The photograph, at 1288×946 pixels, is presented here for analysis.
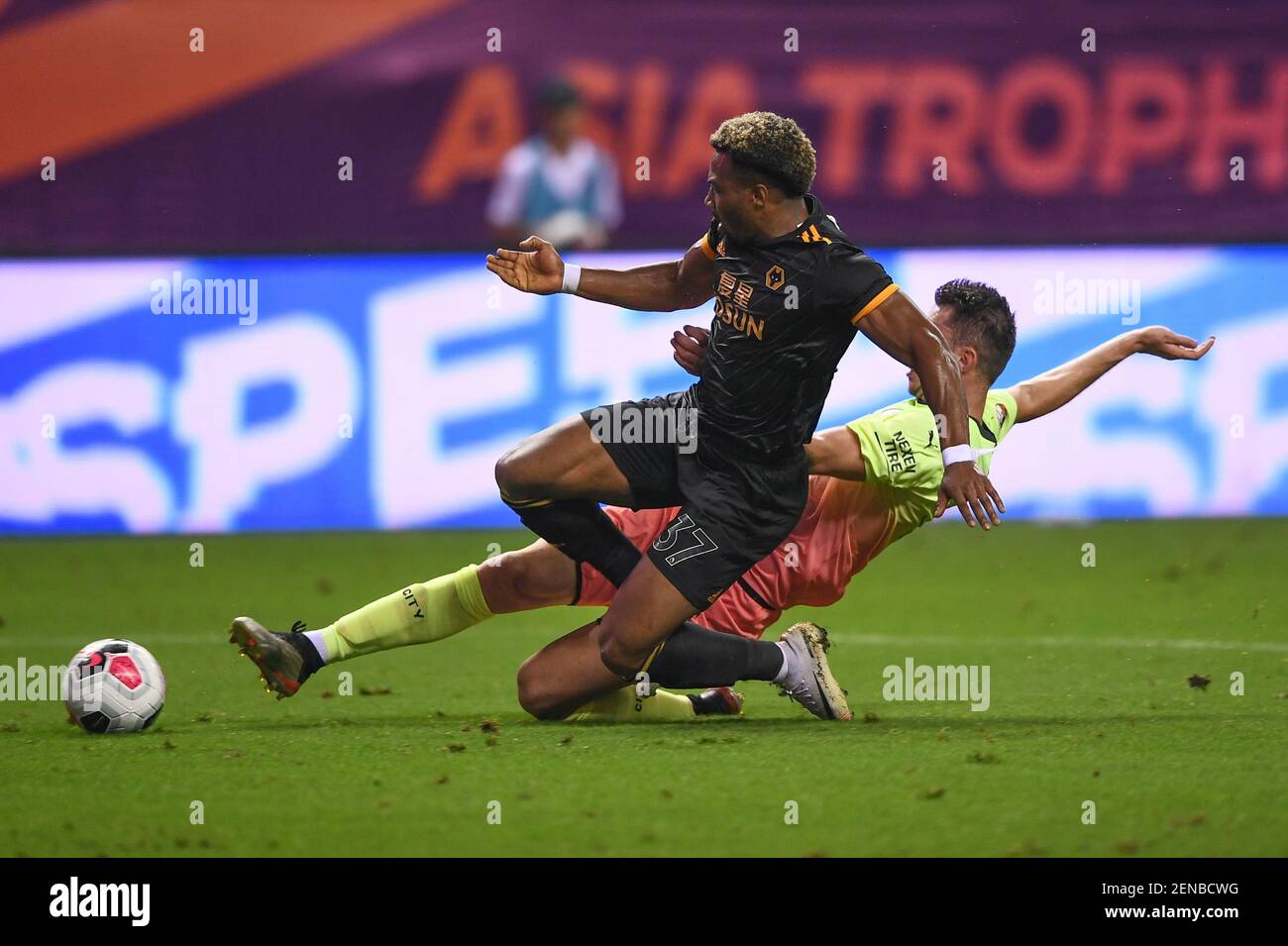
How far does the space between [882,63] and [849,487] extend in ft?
20.5

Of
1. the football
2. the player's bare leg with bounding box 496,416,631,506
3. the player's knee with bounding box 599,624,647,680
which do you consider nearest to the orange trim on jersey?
the player's bare leg with bounding box 496,416,631,506

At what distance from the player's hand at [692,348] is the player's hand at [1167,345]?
4.79 ft

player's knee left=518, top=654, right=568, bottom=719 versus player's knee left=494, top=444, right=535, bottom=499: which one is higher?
player's knee left=494, top=444, right=535, bottom=499

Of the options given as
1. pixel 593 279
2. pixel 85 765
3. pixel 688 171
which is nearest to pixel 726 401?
pixel 593 279

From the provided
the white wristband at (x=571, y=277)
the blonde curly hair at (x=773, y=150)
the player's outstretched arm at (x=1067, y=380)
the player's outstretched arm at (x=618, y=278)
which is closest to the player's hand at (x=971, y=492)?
the blonde curly hair at (x=773, y=150)

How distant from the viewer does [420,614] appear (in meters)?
5.65

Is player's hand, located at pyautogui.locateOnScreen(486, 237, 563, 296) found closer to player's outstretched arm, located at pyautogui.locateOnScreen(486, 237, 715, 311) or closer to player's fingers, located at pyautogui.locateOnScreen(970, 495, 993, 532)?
player's outstretched arm, located at pyautogui.locateOnScreen(486, 237, 715, 311)

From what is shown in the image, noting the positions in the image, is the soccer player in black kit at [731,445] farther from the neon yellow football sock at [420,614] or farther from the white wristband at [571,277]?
the neon yellow football sock at [420,614]

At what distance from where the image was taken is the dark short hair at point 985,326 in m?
6.02

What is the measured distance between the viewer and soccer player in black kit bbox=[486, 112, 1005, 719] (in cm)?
516

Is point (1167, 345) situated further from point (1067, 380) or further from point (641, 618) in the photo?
point (641, 618)

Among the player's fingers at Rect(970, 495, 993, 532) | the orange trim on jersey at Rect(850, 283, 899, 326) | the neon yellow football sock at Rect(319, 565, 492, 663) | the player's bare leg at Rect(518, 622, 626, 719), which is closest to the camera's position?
the player's fingers at Rect(970, 495, 993, 532)

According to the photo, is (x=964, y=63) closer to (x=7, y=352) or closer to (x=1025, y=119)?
(x=1025, y=119)

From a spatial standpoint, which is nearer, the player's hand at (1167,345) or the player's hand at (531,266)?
the player's hand at (531,266)
